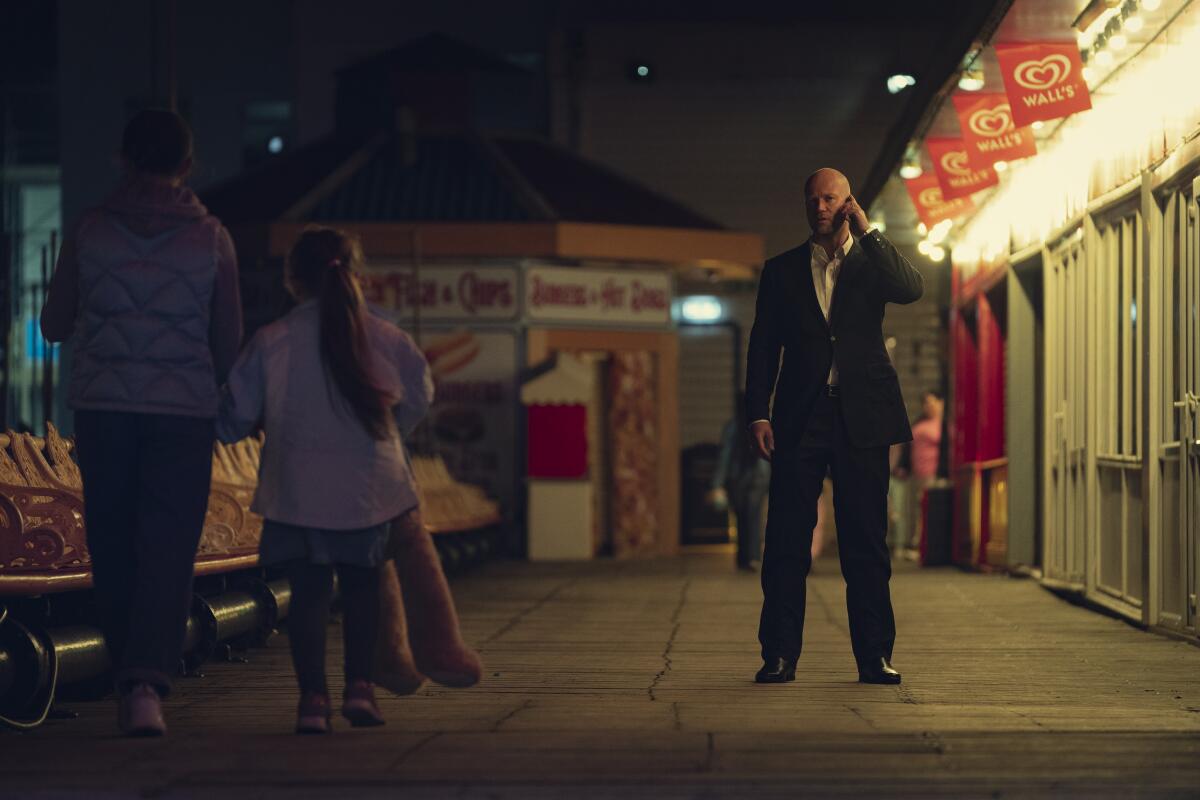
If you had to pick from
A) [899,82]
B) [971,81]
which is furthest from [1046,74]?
[899,82]

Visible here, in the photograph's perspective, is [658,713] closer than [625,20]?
Yes

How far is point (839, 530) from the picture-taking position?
7648mm

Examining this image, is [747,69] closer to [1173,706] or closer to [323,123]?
[323,123]

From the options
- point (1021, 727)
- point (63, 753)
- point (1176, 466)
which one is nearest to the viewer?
point (63, 753)

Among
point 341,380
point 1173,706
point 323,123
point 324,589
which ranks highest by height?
point 323,123

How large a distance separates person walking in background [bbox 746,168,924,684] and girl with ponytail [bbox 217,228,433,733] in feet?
6.15

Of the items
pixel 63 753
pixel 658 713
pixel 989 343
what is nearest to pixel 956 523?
pixel 989 343

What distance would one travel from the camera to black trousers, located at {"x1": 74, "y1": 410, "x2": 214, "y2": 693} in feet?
19.6

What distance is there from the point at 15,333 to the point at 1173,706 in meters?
23.2

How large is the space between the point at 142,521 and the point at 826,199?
285 cm

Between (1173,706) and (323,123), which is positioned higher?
(323,123)

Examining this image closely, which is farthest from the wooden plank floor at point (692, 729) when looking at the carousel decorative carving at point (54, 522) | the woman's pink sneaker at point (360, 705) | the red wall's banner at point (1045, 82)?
the red wall's banner at point (1045, 82)

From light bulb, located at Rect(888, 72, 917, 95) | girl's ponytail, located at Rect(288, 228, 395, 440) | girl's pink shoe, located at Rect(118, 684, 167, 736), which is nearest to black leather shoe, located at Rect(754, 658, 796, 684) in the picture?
girl's ponytail, located at Rect(288, 228, 395, 440)

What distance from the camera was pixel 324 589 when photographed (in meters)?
6.07
